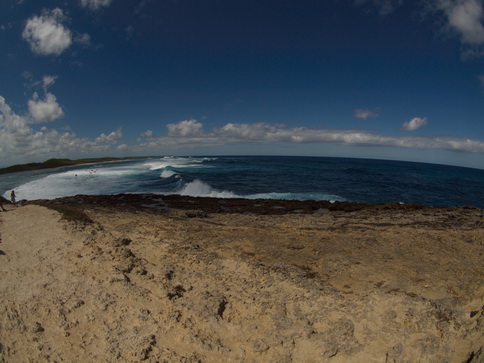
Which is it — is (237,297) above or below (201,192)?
below

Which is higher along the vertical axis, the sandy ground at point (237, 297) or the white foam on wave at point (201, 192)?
the white foam on wave at point (201, 192)

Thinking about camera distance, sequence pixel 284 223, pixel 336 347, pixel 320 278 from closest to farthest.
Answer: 1. pixel 336 347
2. pixel 320 278
3. pixel 284 223

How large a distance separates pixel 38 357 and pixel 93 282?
6.58 feet

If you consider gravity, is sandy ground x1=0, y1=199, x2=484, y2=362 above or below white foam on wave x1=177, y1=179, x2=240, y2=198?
below

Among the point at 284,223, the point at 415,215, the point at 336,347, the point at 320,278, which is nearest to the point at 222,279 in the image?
the point at 320,278

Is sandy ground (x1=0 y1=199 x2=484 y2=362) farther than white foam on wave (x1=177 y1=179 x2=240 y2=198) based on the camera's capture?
No

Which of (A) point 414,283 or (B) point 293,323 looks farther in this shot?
(A) point 414,283

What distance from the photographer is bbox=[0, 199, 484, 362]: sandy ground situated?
4.07m

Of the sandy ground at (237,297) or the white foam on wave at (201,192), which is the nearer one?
the sandy ground at (237,297)

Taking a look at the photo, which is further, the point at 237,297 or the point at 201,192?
the point at 201,192

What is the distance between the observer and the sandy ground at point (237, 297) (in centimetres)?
407

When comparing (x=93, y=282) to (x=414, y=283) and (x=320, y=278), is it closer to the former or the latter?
(x=320, y=278)

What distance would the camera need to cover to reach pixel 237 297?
5.32 m

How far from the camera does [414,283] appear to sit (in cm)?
598
